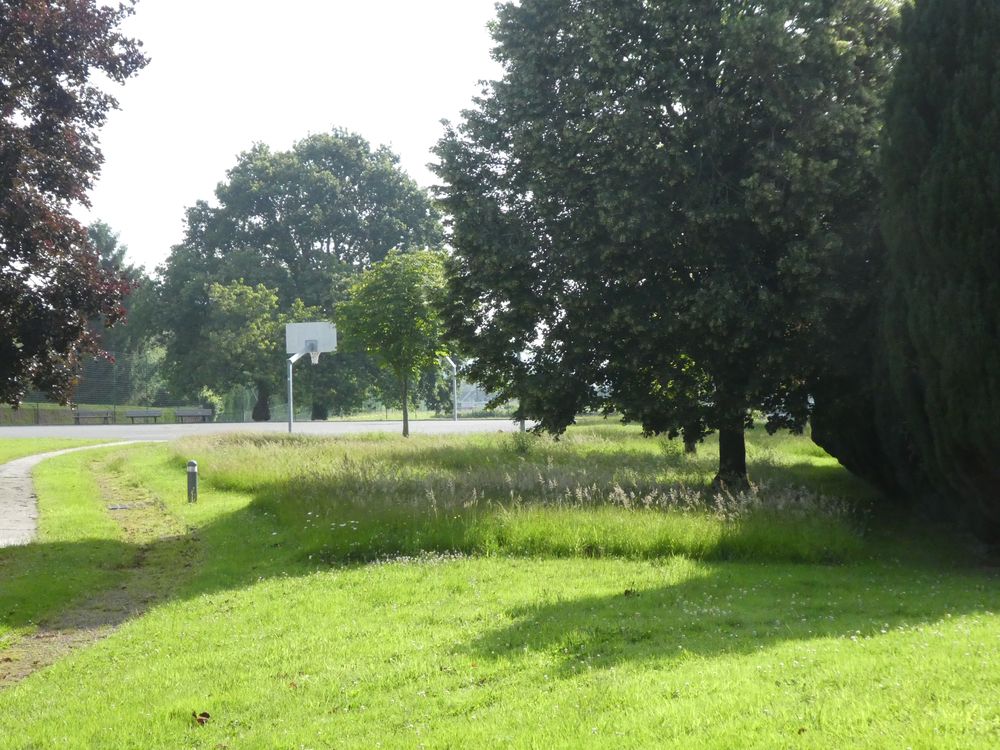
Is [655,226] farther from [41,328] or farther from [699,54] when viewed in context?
[41,328]

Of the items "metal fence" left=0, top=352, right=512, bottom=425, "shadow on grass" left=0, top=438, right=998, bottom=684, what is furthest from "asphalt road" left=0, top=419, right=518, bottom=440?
"shadow on grass" left=0, top=438, right=998, bottom=684

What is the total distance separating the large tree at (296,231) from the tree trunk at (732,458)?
140 feet

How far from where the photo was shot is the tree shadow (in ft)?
22.9

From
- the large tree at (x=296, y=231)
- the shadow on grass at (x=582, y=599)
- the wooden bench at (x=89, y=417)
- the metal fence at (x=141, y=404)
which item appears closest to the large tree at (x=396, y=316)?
the shadow on grass at (x=582, y=599)

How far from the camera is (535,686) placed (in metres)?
6.17

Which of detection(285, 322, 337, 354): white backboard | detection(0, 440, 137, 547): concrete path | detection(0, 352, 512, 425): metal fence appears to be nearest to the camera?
detection(0, 440, 137, 547): concrete path

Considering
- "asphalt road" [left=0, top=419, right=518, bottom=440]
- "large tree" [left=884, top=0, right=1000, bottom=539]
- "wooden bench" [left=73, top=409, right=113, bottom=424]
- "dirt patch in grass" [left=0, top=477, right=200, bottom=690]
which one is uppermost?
"large tree" [left=884, top=0, right=1000, bottom=539]

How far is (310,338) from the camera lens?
43.4m

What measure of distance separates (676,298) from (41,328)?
9980mm

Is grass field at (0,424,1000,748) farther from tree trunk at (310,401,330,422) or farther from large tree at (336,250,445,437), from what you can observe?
tree trunk at (310,401,330,422)

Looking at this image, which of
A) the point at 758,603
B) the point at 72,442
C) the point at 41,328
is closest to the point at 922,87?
the point at 758,603

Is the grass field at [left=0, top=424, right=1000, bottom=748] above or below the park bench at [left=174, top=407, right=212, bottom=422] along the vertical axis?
below

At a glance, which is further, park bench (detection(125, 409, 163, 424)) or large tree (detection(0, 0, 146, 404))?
park bench (detection(125, 409, 163, 424))

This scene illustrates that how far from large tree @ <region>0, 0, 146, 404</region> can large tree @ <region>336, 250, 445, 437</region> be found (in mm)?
16476
